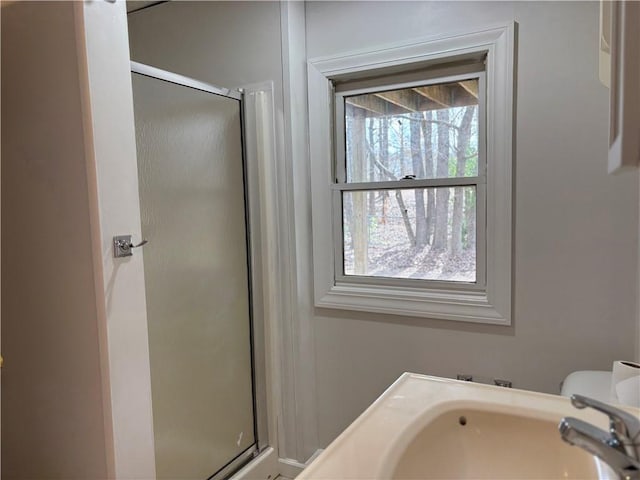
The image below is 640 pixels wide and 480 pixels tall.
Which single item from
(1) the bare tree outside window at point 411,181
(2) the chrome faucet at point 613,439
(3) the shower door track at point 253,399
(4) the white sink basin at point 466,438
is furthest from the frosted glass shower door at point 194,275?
(2) the chrome faucet at point 613,439

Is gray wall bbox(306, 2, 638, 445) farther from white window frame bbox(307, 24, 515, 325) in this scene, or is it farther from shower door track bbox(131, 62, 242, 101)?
shower door track bbox(131, 62, 242, 101)

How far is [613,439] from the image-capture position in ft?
1.84

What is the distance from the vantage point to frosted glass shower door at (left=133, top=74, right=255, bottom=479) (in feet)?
5.16

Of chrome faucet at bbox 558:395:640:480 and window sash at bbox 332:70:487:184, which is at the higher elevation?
window sash at bbox 332:70:487:184

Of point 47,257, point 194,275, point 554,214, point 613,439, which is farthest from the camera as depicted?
point 194,275

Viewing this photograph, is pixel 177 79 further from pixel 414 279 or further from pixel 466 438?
pixel 466 438

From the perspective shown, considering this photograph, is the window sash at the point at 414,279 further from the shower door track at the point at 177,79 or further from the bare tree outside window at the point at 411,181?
the shower door track at the point at 177,79

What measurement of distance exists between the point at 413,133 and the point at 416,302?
68cm

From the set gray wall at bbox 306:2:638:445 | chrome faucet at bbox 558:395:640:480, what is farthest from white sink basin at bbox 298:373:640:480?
gray wall at bbox 306:2:638:445

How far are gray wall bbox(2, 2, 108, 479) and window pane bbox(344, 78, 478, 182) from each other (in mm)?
1125

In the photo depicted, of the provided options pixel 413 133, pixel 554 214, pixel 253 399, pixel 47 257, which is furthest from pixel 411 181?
pixel 47 257

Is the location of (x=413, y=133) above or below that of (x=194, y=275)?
above

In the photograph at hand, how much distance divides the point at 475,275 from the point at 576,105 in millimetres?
690

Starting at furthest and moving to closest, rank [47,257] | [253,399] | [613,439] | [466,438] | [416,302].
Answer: [253,399], [416,302], [47,257], [466,438], [613,439]
